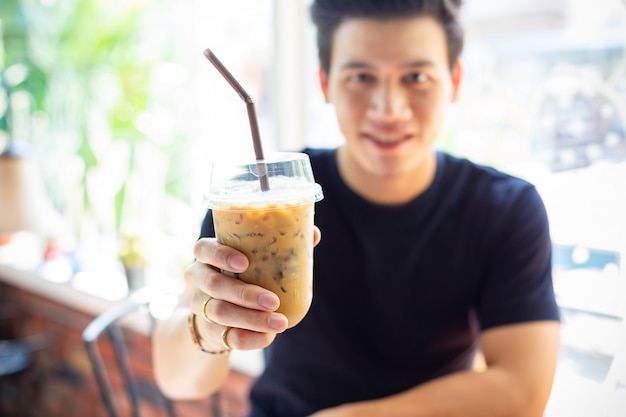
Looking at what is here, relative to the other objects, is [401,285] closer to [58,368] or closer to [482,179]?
[482,179]

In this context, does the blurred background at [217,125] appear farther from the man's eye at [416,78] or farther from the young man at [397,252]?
the man's eye at [416,78]

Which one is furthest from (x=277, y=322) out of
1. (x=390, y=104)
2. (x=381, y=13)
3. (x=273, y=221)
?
(x=381, y=13)

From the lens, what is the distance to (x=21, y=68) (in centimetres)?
359

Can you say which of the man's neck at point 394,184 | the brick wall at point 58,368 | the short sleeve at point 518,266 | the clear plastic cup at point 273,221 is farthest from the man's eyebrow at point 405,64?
the brick wall at point 58,368

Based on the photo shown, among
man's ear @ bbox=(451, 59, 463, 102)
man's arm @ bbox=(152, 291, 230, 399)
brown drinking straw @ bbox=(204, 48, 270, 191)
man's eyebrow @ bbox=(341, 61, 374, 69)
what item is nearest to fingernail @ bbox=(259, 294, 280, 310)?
brown drinking straw @ bbox=(204, 48, 270, 191)

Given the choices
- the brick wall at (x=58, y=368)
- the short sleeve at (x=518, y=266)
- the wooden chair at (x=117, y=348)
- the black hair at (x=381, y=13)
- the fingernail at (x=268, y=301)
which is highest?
the black hair at (x=381, y=13)

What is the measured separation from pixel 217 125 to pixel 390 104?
5.20 ft

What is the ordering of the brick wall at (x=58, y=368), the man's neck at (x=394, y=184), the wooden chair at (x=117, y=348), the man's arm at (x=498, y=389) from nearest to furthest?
the man's arm at (x=498, y=389), the man's neck at (x=394, y=184), the wooden chair at (x=117, y=348), the brick wall at (x=58, y=368)

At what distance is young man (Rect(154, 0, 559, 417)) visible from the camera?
4.33ft

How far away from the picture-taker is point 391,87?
1.34 meters

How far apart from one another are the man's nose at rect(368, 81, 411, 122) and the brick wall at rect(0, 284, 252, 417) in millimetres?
1872

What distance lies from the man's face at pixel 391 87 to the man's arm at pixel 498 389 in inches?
20.0

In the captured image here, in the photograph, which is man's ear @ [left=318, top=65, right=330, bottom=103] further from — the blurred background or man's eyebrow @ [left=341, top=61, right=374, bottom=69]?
the blurred background

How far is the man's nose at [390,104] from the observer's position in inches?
52.6
